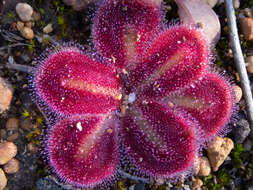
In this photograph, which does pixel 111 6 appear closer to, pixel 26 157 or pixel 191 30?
pixel 191 30

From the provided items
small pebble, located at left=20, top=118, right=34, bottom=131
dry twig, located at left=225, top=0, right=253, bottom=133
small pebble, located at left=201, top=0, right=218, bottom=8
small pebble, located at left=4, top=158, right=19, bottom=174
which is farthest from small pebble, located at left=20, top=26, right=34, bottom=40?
dry twig, located at left=225, top=0, right=253, bottom=133

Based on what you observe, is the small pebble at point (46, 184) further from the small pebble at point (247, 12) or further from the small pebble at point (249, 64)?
the small pebble at point (247, 12)

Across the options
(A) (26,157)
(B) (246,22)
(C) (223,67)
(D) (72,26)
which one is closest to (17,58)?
(D) (72,26)

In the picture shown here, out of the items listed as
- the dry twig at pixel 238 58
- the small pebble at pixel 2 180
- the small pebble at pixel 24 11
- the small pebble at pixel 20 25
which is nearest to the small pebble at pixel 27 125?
the small pebble at pixel 2 180

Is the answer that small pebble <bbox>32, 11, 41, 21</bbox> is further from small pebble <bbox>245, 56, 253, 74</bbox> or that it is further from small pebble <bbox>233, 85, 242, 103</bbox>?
small pebble <bbox>245, 56, 253, 74</bbox>

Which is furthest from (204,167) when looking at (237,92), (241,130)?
(237,92)
